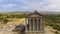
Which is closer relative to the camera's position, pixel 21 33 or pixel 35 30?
pixel 35 30

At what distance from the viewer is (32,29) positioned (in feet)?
60.8

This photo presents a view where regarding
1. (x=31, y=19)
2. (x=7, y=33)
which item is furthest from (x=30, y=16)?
(x=7, y=33)

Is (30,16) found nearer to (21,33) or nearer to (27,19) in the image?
(27,19)

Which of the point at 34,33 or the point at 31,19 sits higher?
the point at 31,19

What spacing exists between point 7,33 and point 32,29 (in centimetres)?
605

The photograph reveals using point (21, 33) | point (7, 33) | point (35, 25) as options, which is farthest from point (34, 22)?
point (7, 33)

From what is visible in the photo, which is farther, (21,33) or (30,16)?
(21,33)

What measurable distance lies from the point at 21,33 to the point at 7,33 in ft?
11.3

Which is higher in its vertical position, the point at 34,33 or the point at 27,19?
the point at 27,19

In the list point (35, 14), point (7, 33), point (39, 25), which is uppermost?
point (35, 14)

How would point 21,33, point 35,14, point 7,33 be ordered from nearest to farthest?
point 35,14 < point 21,33 < point 7,33

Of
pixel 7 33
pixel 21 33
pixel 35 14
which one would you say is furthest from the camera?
pixel 7 33

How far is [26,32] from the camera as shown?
18484 millimetres

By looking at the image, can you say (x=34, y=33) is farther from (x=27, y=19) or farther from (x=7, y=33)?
(x=7, y=33)
